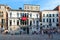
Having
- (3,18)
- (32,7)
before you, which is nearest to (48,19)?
(32,7)

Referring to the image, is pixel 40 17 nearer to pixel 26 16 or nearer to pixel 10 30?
pixel 26 16

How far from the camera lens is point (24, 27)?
229 feet

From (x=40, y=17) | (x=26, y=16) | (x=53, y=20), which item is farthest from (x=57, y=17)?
(x=26, y=16)

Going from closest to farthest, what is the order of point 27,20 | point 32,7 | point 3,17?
point 3,17
point 27,20
point 32,7

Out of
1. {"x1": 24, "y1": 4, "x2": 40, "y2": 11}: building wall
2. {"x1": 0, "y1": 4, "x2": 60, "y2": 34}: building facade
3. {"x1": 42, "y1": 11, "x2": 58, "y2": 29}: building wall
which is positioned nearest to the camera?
{"x1": 0, "y1": 4, "x2": 60, "y2": 34}: building facade

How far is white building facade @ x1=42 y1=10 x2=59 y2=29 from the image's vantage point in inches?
2808

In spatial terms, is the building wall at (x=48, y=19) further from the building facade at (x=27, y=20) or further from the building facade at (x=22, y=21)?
the building facade at (x=22, y=21)

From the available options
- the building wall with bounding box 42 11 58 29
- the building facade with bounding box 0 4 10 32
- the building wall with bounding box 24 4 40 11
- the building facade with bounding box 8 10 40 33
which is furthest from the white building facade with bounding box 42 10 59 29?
the building facade with bounding box 0 4 10 32

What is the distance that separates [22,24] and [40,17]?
951 centimetres

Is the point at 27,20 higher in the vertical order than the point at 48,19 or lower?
lower

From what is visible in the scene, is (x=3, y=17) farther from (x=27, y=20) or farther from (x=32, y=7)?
(x=32, y=7)

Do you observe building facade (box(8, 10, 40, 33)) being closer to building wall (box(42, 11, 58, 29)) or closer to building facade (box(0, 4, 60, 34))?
building facade (box(0, 4, 60, 34))

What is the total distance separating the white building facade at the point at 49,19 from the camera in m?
71.3

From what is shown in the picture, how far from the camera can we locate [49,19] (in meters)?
72.5
